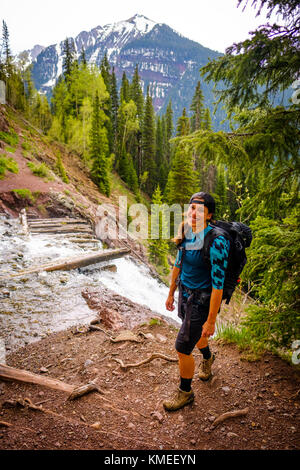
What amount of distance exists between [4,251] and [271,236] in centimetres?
880

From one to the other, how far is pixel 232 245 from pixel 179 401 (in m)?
2.10

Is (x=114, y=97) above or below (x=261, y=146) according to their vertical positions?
above

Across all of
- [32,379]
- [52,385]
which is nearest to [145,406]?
[52,385]

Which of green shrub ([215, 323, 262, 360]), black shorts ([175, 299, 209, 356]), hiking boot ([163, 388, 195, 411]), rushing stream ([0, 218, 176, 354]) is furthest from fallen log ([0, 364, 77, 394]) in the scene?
green shrub ([215, 323, 262, 360])

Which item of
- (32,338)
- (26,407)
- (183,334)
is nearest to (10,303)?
(32,338)

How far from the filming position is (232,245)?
2.77m

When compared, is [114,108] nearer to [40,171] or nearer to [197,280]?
[40,171]

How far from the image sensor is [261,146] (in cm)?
294

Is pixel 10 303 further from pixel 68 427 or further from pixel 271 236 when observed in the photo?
pixel 271 236

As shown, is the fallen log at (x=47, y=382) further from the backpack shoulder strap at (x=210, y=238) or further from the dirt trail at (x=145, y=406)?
the backpack shoulder strap at (x=210, y=238)

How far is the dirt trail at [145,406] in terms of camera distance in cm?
264

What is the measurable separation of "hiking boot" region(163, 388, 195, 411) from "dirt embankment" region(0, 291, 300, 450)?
0.08 meters

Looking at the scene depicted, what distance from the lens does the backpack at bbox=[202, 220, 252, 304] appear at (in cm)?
272

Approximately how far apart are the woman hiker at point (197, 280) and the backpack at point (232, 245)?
0.07m
